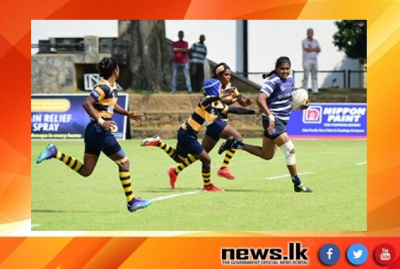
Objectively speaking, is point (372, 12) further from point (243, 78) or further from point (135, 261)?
point (243, 78)

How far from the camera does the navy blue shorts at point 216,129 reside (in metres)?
15.4

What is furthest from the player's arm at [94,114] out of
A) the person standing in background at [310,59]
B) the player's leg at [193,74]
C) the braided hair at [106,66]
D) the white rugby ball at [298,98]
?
the player's leg at [193,74]

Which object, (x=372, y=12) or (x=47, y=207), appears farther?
(x=47, y=207)

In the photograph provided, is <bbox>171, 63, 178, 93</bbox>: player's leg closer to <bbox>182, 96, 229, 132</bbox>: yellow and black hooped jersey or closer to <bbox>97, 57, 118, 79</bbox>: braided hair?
<bbox>182, 96, 229, 132</bbox>: yellow and black hooped jersey

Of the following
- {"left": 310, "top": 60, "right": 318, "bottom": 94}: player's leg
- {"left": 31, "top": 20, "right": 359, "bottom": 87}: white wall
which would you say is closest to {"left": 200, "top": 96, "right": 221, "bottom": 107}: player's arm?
{"left": 310, "top": 60, "right": 318, "bottom": 94}: player's leg

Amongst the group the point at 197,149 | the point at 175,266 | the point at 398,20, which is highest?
the point at 398,20

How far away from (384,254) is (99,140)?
3.80 meters

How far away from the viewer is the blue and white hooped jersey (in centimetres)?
1360

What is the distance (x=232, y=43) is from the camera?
35781 mm

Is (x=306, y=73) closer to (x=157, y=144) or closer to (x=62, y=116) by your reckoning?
(x=62, y=116)

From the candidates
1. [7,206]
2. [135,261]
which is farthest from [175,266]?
[7,206]

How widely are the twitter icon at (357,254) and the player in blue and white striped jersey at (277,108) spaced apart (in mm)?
3708

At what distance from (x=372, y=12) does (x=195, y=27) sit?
17.4 m

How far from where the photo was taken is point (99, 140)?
12422 millimetres
